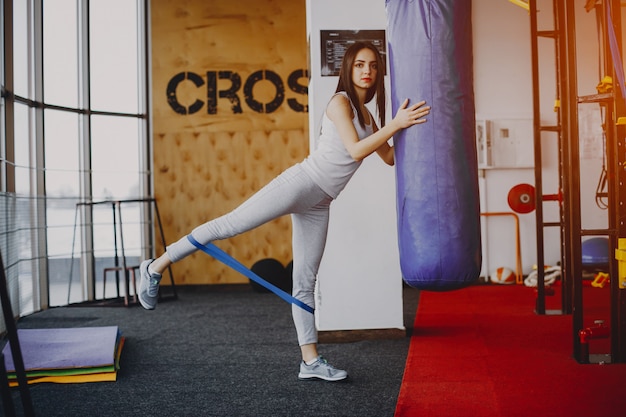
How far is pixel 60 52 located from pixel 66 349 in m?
3.46

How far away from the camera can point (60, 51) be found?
5914 millimetres

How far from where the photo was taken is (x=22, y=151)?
538 centimetres

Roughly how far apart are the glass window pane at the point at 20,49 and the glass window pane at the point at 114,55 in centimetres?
93

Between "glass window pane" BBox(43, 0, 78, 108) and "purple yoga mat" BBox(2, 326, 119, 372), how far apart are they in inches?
108

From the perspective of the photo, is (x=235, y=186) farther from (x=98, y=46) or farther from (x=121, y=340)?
(x=121, y=340)

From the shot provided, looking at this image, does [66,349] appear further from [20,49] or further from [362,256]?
[20,49]

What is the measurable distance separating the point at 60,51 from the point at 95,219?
5.29 feet

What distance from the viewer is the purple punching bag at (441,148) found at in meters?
2.32

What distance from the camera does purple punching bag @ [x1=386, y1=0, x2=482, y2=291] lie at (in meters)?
2.32

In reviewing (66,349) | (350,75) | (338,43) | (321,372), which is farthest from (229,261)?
(338,43)

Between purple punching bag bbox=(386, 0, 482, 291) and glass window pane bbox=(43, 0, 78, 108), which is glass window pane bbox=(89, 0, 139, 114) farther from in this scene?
purple punching bag bbox=(386, 0, 482, 291)

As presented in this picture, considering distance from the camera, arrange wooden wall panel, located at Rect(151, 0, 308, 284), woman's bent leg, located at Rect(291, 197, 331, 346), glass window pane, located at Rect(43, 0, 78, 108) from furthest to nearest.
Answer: wooden wall panel, located at Rect(151, 0, 308, 284) → glass window pane, located at Rect(43, 0, 78, 108) → woman's bent leg, located at Rect(291, 197, 331, 346)

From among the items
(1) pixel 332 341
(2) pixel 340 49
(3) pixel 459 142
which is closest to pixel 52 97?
(2) pixel 340 49

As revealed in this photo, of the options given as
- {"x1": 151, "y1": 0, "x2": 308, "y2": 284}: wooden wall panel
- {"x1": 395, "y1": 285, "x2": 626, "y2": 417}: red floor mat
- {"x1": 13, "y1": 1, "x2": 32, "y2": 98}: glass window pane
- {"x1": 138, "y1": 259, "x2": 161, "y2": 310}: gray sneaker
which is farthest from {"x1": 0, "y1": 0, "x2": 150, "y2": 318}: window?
{"x1": 395, "y1": 285, "x2": 626, "y2": 417}: red floor mat
